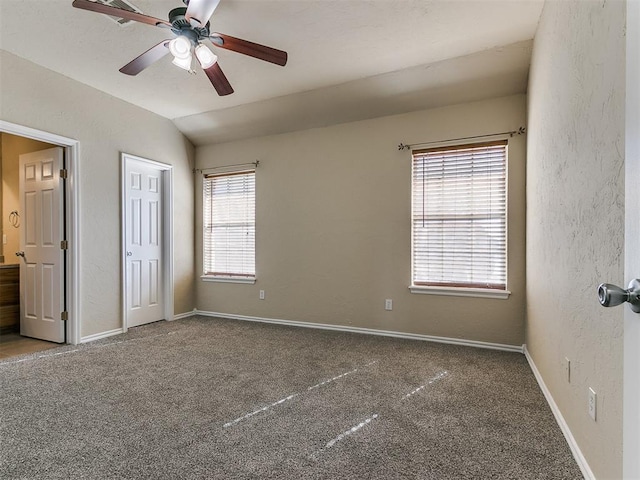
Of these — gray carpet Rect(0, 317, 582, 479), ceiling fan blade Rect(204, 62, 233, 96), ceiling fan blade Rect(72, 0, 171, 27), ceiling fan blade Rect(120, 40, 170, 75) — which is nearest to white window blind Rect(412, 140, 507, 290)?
gray carpet Rect(0, 317, 582, 479)

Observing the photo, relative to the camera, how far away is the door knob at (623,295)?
682mm

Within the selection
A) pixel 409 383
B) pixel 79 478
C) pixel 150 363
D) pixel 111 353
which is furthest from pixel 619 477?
pixel 111 353

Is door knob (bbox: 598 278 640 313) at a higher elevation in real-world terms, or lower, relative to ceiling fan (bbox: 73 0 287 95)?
lower

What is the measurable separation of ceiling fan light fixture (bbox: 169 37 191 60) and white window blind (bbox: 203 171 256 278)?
245 centimetres

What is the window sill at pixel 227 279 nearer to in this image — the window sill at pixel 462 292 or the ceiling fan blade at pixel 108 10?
the window sill at pixel 462 292

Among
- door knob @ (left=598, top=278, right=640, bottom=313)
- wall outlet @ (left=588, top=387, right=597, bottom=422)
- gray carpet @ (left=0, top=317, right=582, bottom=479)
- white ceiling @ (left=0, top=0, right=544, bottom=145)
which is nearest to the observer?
door knob @ (left=598, top=278, right=640, bottom=313)

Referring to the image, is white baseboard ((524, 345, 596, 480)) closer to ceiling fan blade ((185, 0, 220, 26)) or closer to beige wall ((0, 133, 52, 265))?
ceiling fan blade ((185, 0, 220, 26))

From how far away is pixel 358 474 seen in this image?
1.59 m

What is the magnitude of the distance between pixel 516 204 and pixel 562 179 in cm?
147

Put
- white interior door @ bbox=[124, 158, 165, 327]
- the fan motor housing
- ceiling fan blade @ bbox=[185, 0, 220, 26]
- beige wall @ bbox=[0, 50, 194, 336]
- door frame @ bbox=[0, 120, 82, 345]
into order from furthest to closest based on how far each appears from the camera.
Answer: white interior door @ bbox=[124, 158, 165, 327] < door frame @ bbox=[0, 120, 82, 345] < beige wall @ bbox=[0, 50, 194, 336] < the fan motor housing < ceiling fan blade @ bbox=[185, 0, 220, 26]

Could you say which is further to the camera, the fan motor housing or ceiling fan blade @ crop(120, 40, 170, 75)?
ceiling fan blade @ crop(120, 40, 170, 75)

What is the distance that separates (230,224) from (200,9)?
10.6 ft

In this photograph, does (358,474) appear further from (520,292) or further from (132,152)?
(132,152)

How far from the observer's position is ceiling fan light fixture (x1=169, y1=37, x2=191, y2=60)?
7.64 feet
